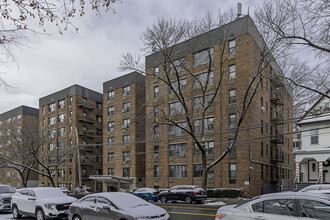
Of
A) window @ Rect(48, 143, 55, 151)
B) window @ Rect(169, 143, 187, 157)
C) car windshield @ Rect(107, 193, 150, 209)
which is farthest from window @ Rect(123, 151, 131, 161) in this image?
car windshield @ Rect(107, 193, 150, 209)

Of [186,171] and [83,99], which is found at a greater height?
[83,99]

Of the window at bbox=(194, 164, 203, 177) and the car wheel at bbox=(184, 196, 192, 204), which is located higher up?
the window at bbox=(194, 164, 203, 177)

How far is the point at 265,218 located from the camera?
7340 millimetres

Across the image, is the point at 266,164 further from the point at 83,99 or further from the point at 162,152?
the point at 83,99

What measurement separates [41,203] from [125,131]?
34712 millimetres

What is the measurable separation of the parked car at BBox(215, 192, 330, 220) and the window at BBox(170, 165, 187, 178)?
30399mm

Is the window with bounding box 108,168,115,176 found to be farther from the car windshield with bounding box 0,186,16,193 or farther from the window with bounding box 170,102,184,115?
the car windshield with bounding box 0,186,16,193

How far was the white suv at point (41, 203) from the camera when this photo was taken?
13.0 metres

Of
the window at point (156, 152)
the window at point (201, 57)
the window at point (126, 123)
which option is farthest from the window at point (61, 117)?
the window at point (201, 57)

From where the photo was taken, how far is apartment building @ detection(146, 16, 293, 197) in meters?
33.2

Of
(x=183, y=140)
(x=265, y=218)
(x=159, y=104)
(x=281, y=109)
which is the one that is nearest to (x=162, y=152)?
(x=183, y=140)

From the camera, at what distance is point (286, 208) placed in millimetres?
7168

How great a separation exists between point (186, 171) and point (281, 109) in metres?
18.2

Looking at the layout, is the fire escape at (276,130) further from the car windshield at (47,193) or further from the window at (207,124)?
the car windshield at (47,193)
